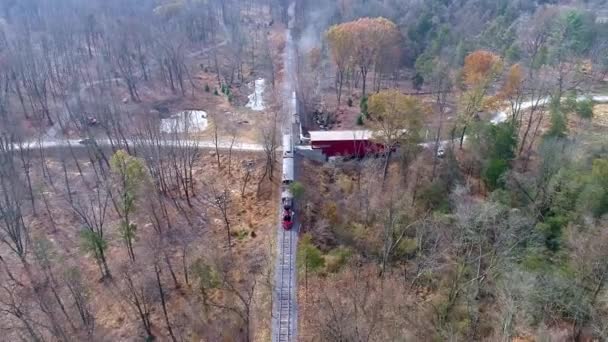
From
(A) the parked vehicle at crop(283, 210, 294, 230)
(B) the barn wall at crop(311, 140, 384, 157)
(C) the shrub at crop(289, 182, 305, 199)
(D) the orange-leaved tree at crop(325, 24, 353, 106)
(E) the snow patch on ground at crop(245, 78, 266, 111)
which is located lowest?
(A) the parked vehicle at crop(283, 210, 294, 230)

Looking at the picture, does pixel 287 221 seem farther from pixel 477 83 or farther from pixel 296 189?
pixel 477 83

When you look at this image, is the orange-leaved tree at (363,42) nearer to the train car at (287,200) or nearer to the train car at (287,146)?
the train car at (287,146)

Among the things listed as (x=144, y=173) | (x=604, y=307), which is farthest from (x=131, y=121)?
(x=604, y=307)

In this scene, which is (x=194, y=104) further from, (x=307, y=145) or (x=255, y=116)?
(x=307, y=145)

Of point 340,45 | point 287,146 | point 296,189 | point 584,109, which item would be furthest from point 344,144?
point 584,109

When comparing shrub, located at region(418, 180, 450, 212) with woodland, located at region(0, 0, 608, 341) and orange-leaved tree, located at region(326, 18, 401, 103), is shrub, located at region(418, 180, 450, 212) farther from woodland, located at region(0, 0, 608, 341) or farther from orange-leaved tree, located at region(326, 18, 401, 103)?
orange-leaved tree, located at region(326, 18, 401, 103)

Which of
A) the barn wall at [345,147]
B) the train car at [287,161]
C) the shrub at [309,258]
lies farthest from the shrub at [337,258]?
the barn wall at [345,147]

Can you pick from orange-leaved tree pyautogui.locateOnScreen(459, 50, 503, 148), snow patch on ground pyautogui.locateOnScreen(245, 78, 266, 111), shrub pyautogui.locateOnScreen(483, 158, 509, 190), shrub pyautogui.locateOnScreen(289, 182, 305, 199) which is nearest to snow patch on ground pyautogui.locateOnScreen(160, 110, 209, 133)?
snow patch on ground pyautogui.locateOnScreen(245, 78, 266, 111)

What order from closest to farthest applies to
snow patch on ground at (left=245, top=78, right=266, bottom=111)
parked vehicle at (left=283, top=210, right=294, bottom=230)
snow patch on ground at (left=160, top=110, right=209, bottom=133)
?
parked vehicle at (left=283, top=210, right=294, bottom=230)
snow patch on ground at (left=160, top=110, right=209, bottom=133)
snow patch on ground at (left=245, top=78, right=266, bottom=111)
